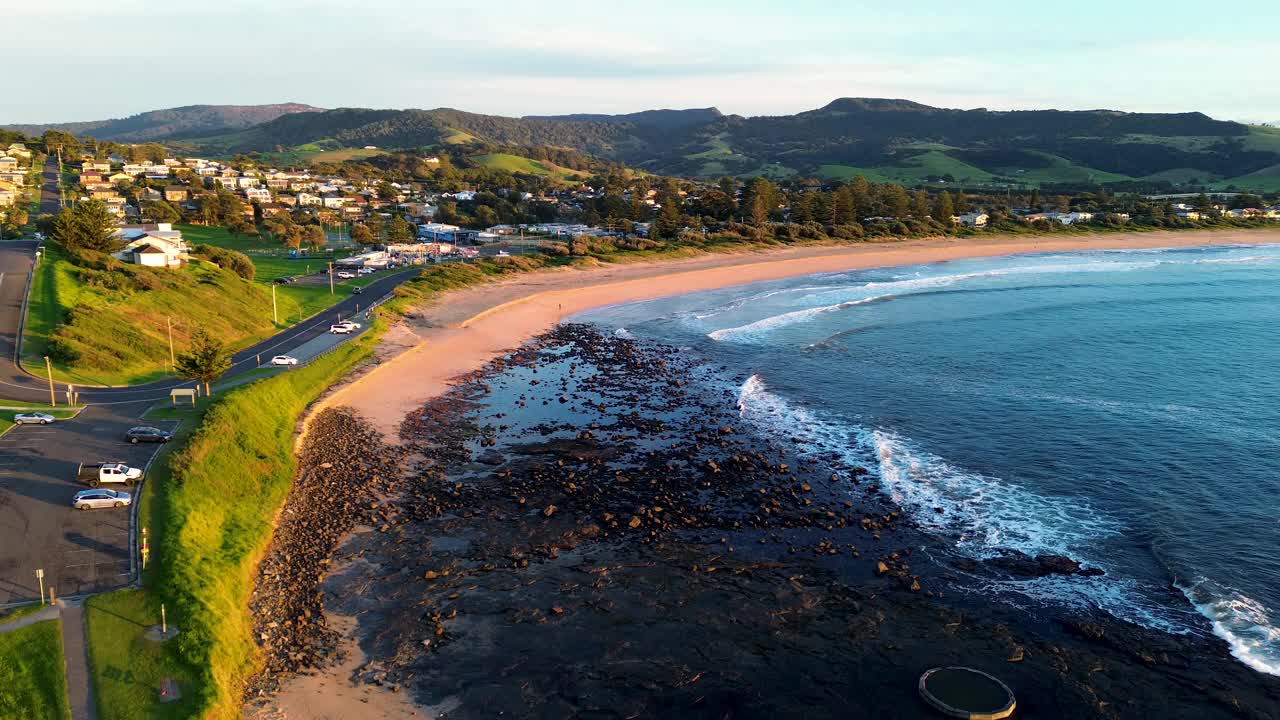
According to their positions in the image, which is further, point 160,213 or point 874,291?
point 160,213

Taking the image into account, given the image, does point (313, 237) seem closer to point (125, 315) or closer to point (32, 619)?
point (125, 315)

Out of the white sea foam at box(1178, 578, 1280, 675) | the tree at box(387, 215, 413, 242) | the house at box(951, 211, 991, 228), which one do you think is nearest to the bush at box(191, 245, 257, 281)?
the tree at box(387, 215, 413, 242)

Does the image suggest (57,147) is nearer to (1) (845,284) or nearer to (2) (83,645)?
(1) (845,284)

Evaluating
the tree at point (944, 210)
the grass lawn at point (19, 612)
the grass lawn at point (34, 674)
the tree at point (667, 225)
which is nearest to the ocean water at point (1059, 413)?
the grass lawn at point (34, 674)

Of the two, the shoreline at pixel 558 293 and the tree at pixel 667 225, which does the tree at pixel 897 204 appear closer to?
the shoreline at pixel 558 293

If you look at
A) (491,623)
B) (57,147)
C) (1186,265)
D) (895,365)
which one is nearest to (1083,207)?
(1186,265)

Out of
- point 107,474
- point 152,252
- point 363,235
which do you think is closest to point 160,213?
point 363,235

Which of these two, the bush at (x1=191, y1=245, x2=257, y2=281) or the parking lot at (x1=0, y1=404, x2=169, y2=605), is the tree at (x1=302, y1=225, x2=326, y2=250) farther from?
the parking lot at (x1=0, y1=404, x2=169, y2=605)
